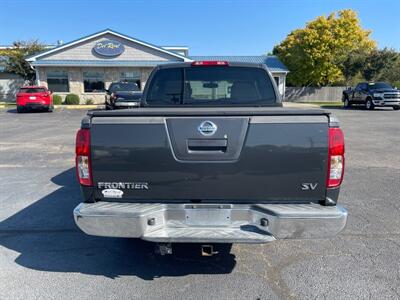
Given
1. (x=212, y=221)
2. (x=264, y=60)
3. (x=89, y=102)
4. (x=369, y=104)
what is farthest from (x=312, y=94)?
(x=212, y=221)

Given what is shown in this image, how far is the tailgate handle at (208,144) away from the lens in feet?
8.50

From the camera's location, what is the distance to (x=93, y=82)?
1117 inches

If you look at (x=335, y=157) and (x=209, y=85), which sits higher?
(x=209, y=85)

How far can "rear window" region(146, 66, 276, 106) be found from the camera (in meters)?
4.18

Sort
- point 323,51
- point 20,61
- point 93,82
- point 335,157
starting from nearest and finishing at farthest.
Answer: point 335,157 → point 93,82 → point 20,61 → point 323,51

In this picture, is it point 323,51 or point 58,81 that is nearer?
point 58,81

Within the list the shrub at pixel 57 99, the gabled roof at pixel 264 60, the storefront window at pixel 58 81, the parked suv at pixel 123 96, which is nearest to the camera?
the parked suv at pixel 123 96

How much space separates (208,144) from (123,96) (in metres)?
14.1

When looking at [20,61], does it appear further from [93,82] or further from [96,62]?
[96,62]

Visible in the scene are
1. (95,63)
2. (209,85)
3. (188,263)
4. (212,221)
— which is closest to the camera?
(212,221)

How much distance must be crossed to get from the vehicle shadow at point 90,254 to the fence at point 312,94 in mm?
34790

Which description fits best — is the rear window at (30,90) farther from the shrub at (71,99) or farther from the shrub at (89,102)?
the shrub at (89,102)

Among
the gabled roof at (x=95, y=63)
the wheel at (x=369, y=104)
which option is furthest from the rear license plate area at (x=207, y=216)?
the gabled roof at (x=95, y=63)

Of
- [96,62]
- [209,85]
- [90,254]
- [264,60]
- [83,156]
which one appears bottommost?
[90,254]
